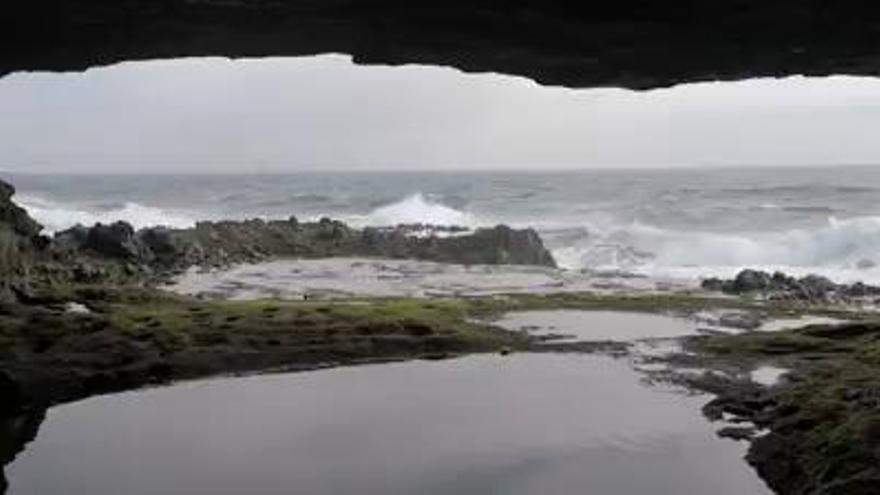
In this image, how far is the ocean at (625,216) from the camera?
58125mm

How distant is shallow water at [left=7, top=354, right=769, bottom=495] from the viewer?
15.4 m

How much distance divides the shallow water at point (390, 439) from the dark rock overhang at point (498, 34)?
5.73m

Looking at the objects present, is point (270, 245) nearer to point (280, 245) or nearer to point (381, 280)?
point (280, 245)

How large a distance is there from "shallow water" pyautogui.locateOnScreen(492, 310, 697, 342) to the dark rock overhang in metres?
11.5

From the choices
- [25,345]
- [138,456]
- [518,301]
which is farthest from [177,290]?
[138,456]

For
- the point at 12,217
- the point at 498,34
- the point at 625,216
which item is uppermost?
the point at 498,34

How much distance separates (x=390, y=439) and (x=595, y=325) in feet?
44.8

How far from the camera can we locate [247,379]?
75.4 ft

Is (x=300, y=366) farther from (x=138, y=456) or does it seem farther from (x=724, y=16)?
(x=724, y=16)

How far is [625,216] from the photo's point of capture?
86.1 metres

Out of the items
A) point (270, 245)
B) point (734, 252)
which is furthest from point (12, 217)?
point (734, 252)

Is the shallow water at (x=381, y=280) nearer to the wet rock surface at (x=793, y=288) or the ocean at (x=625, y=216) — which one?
the wet rock surface at (x=793, y=288)

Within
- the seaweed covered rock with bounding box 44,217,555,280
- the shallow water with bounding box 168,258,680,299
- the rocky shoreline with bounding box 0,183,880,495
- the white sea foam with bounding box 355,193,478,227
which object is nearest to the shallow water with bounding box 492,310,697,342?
the rocky shoreline with bounding box 0,183,880,495

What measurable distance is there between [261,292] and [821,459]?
2673 cm
